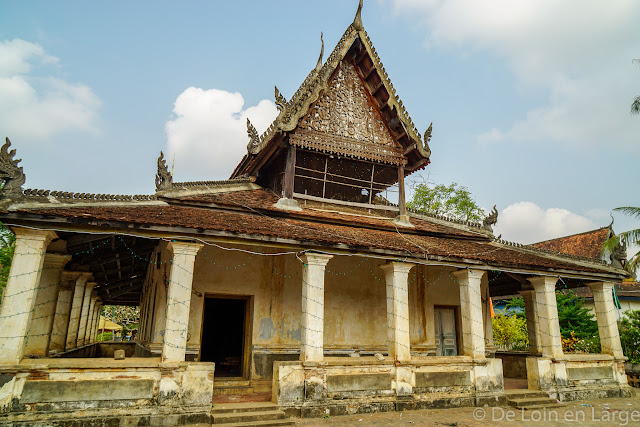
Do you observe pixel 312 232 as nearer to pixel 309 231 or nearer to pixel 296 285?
pixel 309 231

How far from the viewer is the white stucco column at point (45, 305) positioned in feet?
29.5

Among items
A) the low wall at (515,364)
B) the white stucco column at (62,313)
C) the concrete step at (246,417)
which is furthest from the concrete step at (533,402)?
the white stucco column at (62,313)

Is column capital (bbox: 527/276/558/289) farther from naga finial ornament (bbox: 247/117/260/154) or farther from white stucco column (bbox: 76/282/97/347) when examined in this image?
white stucco column (bbox: 76/282/97/347)

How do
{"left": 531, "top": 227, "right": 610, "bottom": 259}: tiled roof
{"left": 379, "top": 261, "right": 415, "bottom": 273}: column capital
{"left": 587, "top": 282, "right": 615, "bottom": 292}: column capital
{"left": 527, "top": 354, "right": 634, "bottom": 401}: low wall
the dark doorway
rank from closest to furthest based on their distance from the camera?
{"left": 379, "top": 261, "right": 415, "bottom": 273}: column capital → {"left": 527, "top": 354, "right": 634, "bottom": 401}: low wall → {"left": 587, "top": 282, "right": 615, "bottom": 292}: column capital → the dark doorway → {"left": 531, "top": 227, "right": 610, "bottom": 259}: tiled roof

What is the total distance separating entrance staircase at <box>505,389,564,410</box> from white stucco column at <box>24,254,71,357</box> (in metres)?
11.0

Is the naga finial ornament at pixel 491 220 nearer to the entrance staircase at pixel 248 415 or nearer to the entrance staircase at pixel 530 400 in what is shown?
the entrance staircase at pixel 530 400

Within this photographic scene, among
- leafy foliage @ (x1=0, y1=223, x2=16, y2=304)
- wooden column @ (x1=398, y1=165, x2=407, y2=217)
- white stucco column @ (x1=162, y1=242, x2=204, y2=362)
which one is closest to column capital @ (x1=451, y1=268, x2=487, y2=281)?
wooden column @ (x1=398, y1=165, x2=407, y2=217)

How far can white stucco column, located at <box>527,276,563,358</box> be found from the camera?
34.6 ft

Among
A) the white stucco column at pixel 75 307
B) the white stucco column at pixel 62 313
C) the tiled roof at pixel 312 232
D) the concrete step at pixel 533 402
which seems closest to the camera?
the tiled roof at pixel 312 232

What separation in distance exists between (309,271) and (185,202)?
155 inches

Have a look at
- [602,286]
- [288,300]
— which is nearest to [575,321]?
[602,286]

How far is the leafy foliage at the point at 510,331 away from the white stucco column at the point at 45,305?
21066 mm

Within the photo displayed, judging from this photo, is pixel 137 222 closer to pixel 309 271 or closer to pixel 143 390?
pixel 143 390

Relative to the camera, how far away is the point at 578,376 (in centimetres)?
1084
